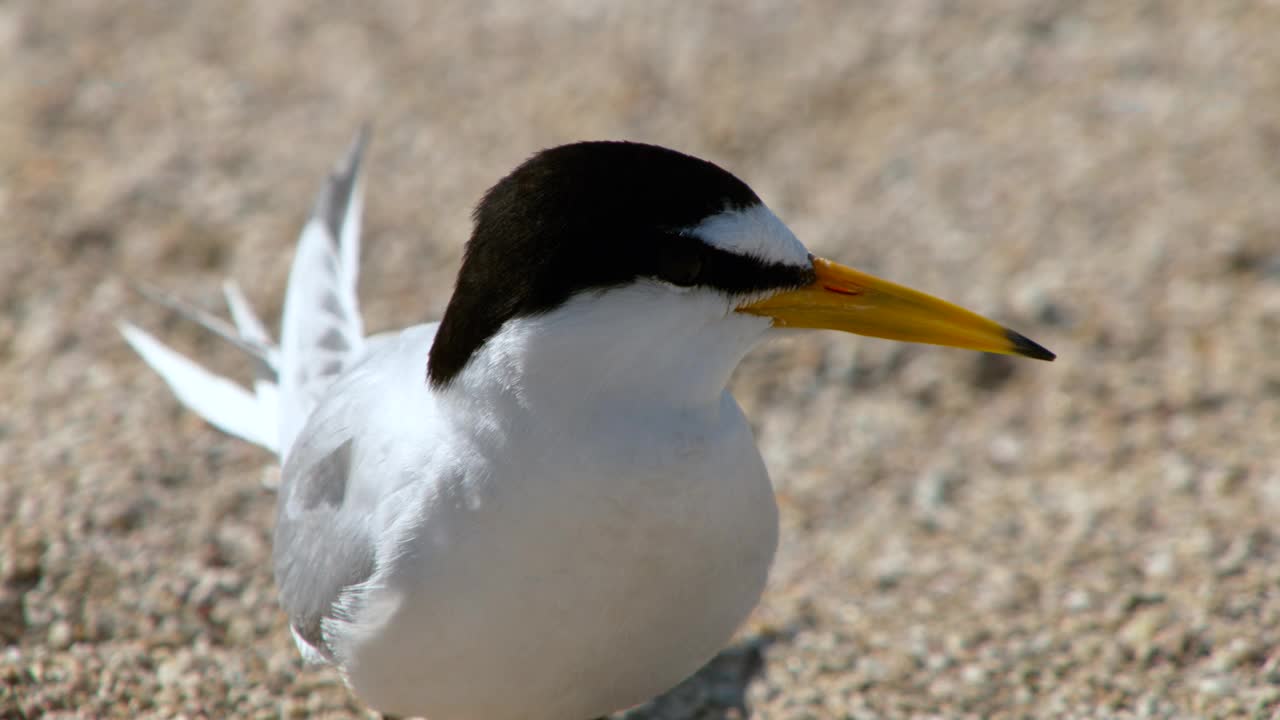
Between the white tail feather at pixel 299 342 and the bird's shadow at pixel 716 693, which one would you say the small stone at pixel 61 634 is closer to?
the white tail feather at pixel 299 342

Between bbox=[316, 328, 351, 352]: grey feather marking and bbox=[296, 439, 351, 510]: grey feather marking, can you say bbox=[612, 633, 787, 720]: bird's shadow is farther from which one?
bbox=[316, 328, 351, 352]: grey feather marking

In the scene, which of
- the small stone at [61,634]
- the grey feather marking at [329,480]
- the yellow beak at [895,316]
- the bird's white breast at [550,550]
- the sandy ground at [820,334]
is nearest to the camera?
the bird's white breast at [550,550]

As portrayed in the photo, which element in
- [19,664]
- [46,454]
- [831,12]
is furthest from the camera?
[831,12]

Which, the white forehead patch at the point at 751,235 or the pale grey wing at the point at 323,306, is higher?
the white forehead patch at the point at 751,235

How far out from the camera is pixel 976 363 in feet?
16.0

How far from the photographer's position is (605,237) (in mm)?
2430

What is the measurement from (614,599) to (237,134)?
4112 millimetres

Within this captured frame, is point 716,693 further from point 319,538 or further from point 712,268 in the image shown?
point 712,268

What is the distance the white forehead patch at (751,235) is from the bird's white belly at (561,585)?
1.16 ft

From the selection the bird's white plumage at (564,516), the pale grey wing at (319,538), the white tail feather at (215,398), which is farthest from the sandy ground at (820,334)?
the bird's white plumage at (564,516)

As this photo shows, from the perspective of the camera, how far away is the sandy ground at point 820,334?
3635 millimetres

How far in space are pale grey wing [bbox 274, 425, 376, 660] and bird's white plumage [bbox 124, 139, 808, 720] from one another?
0.01 meters

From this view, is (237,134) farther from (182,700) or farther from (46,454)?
(182,700)

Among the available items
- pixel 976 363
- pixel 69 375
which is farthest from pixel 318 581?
pixel 976 363
